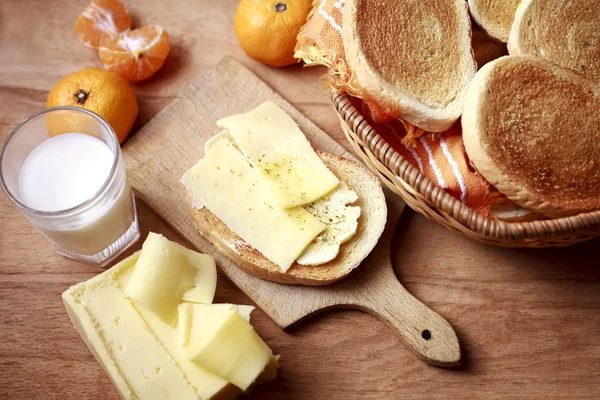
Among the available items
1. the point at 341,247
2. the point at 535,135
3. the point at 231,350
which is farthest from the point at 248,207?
the point at 535,135

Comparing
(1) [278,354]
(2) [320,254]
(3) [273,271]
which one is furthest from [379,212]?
(1) [278,354]

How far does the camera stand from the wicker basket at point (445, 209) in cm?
184

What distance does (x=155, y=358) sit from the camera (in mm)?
1978

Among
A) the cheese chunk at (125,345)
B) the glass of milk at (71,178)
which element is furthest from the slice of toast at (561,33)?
the cheese chunk at (125,345)

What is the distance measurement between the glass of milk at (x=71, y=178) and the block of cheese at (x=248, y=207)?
28 cm

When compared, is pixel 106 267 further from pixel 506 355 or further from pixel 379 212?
pixel 506 355

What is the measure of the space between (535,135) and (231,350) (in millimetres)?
1193

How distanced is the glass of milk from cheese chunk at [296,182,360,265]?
2.24ft

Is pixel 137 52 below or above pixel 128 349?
above

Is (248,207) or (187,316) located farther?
(248,207)

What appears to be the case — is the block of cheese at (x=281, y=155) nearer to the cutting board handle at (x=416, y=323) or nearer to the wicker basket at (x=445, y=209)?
the wicker basket at (x=445, y=209)

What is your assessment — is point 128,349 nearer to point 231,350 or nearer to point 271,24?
point 231,350

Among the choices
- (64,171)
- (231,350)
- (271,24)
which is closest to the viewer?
(231,350)

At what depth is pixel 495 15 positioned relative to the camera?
7.38 ft
